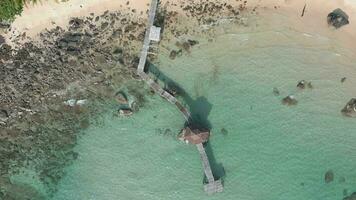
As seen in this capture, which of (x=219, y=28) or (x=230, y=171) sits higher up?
(x=219, y=28)

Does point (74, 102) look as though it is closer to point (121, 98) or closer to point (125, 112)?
point (121, 98)

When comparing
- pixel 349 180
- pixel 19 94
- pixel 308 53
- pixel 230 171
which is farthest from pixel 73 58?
pixel 349 180

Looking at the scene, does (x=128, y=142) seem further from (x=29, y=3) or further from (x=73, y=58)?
(x=29, y=3)

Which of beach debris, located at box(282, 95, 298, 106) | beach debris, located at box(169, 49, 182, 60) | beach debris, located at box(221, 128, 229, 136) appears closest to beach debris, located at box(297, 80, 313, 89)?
beach debris, located at box(282, 95, 298, 106)

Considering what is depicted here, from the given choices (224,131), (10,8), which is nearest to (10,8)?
(10,8)

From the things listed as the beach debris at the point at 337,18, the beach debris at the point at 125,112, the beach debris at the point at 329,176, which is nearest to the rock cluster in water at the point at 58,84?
the beach debris at the point at 125,112

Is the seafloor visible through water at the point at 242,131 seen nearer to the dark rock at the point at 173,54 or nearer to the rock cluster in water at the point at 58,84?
the dark rock at the point at 173,54

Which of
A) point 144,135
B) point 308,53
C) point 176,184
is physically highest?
point 308,53
